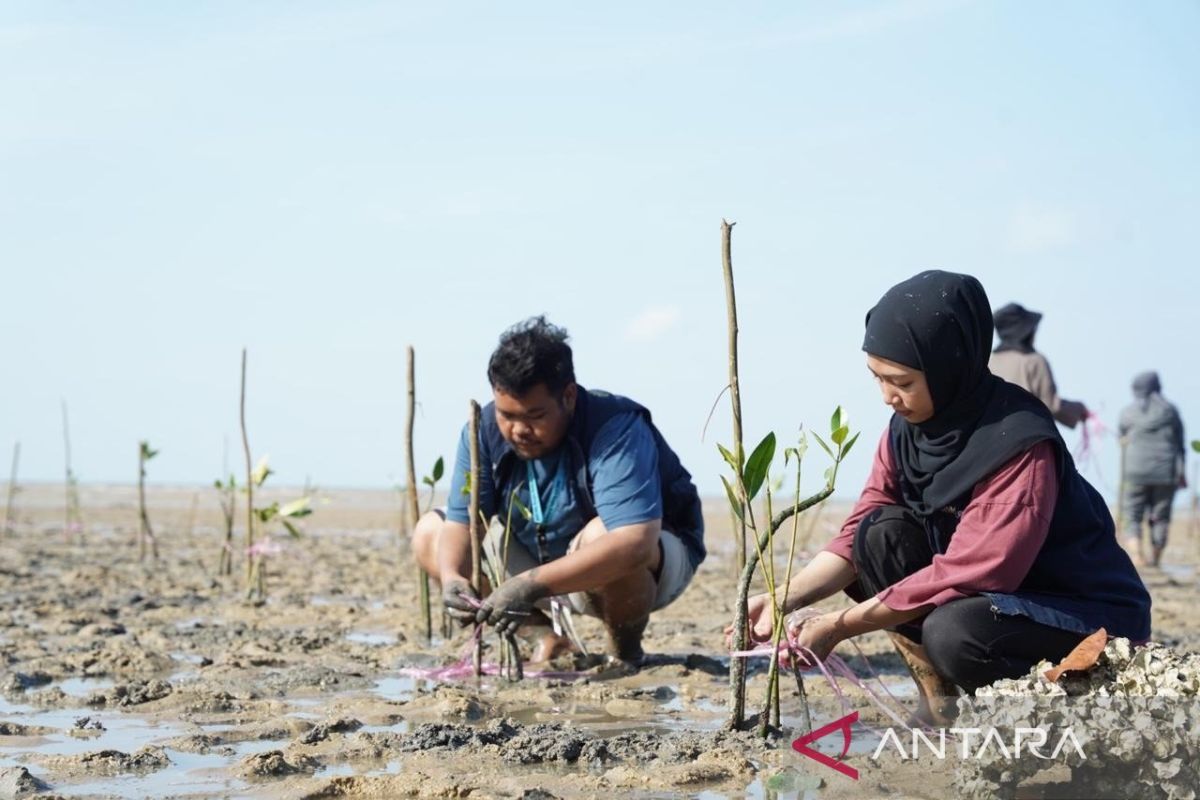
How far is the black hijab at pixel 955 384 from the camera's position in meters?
3.01

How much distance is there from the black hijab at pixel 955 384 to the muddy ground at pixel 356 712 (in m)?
0.76

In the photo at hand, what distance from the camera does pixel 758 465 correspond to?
3.22 metres

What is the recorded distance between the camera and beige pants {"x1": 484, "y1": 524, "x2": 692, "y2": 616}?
15.7ft

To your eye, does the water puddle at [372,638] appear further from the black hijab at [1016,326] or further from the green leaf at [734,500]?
the black hijab at [1016,326]

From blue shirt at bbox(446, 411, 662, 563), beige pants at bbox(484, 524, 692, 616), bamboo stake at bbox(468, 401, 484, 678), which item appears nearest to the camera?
blue shirt at bbox(446, 411, 662, 563)

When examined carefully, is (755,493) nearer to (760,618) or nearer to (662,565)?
(760,618)

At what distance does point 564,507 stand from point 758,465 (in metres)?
1.54

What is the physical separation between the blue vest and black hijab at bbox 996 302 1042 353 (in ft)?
7.93

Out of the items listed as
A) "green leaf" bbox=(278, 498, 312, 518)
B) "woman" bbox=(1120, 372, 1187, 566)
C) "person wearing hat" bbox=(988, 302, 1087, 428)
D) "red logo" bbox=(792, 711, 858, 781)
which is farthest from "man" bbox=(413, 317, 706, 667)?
"woman" bbox=(1120, 372, 1187, 566)

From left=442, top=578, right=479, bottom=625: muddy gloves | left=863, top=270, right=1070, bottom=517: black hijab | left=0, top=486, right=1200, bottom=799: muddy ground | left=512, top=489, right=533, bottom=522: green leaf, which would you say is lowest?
left=0, top=486, right=1200, bottom=799: muddy ground

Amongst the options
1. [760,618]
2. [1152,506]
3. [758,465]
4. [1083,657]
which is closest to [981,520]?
[1083,657]

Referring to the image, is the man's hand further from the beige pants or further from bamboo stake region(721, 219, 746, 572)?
bamboo stake region(721, 219, 746, 572)

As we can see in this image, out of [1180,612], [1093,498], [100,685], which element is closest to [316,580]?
[100,685]

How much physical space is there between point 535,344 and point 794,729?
62.6 inches
